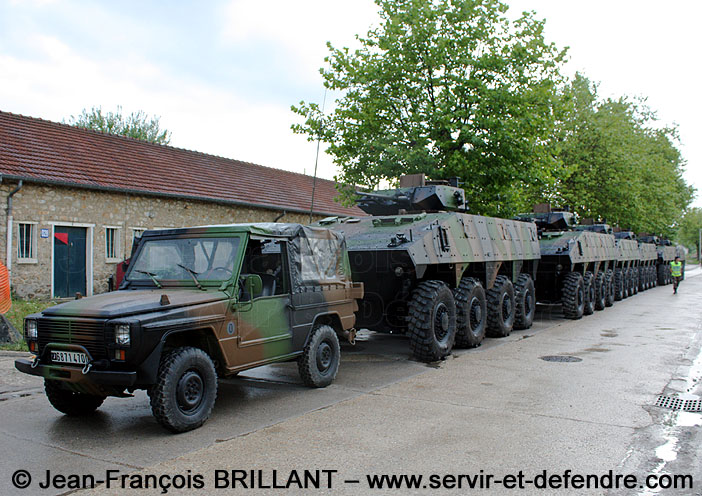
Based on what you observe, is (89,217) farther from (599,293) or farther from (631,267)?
(631,267)

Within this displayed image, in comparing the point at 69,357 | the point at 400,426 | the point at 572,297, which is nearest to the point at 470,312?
the point at 400,426

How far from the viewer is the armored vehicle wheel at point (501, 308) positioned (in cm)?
1168

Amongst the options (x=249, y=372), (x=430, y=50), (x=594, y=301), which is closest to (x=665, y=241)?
(x=594, y=301)

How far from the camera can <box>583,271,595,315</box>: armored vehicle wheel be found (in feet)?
53.7

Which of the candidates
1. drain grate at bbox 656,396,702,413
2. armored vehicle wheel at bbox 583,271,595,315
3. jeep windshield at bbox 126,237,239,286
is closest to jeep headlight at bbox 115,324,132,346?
jeep windshield at bbox 126,237,239,286

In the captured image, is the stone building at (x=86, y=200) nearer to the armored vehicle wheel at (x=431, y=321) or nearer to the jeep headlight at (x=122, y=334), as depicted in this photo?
the armored vehicle wheel at (x=431, y=321)

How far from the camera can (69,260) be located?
16.2m

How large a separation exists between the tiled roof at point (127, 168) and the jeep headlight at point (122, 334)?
37.7 ft

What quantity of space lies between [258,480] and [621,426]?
337cm

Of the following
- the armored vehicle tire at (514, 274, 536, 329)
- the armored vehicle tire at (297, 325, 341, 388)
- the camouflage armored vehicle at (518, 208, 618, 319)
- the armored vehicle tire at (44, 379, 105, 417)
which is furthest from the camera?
the camouflage armored vehicle at (518, 208, 618, 319)

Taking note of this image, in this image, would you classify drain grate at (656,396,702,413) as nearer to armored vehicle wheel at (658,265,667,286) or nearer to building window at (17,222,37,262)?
building window at (17,222,37,262)

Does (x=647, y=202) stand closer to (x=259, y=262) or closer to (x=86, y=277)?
(x=86, y=277)

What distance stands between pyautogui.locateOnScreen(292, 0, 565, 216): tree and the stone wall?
5186mm

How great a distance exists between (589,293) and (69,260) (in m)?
13.3
